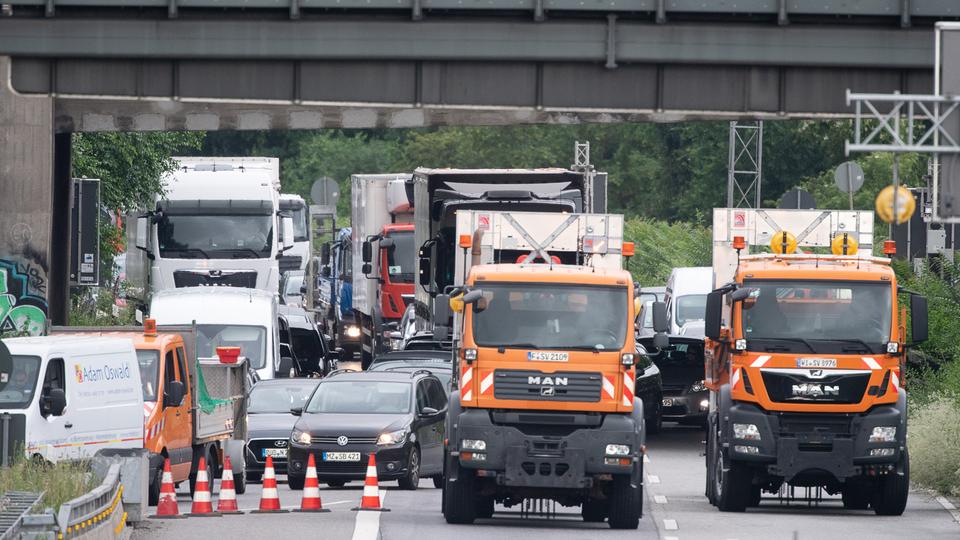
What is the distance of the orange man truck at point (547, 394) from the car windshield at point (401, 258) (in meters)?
23.7

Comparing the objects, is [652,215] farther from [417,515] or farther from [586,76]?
[417,515]

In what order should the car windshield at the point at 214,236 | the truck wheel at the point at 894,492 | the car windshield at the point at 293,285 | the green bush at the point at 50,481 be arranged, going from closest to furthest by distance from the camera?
the green bush at the point at 50,481, the truck wheel at the point at 894,492, the car windshield at the point at 214,236, the car windshield at the point at 293,285

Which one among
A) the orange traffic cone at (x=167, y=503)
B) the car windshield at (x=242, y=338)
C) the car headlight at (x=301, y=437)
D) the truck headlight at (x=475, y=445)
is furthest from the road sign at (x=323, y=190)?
the truck headlight at (x=475, y=445)

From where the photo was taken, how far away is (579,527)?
19.8 metres

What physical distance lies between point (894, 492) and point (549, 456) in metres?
4.41

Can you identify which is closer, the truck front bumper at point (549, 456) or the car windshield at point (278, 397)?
the truck front bumper at point (549, 456)

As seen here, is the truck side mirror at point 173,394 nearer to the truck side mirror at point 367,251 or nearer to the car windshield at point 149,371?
the car windshield at point 149,371

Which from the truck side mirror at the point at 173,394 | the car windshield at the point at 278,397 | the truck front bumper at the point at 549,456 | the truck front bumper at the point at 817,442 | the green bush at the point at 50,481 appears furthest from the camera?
the car windshield at the point at 278,397

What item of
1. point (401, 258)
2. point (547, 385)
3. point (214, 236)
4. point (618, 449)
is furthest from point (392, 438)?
point (401, 258)

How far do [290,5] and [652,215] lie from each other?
56010 millimetres

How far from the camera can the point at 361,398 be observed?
82.5ft

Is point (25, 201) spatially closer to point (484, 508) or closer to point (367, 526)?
point (484, 508)

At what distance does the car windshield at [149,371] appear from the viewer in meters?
21.9

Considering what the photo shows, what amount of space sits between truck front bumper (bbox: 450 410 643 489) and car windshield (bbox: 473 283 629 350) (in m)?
0.85
